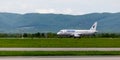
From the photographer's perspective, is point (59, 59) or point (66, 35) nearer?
point (59, 59)

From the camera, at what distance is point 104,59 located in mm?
20828

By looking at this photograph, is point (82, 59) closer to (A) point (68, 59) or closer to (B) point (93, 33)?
(A) point (68, 59)

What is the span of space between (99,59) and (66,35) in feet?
281

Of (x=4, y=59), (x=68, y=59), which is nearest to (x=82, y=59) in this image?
(x=68, y=59)

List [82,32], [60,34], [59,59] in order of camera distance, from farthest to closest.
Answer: [82,32], [60,34], [59,59]

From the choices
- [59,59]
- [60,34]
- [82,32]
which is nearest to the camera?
[59,59]

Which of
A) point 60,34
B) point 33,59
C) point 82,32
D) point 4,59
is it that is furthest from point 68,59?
point 82,32

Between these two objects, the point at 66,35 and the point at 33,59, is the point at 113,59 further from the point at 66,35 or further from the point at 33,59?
the point at 66,35

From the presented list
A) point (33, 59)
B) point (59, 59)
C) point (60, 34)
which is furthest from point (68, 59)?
point (60, 34)

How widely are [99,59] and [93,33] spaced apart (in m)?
94.8

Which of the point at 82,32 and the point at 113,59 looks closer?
the point at 113,59

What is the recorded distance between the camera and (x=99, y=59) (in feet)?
67.9

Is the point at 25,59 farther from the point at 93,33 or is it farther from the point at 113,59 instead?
the point at 93,33

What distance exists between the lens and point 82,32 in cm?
11462
